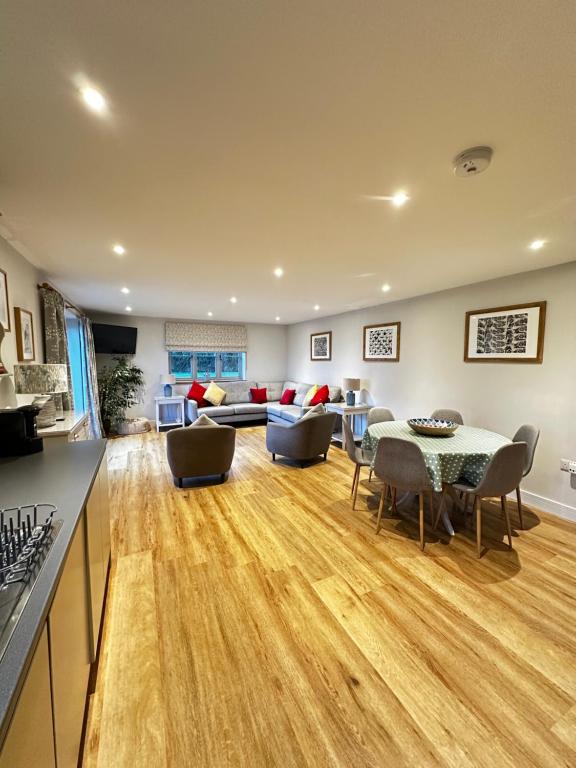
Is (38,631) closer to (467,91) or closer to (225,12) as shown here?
(225,12)

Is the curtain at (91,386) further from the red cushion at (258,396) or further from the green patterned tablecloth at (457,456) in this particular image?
the green patterned tablecloth at (457,456)

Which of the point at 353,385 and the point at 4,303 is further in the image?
the point at 353,385

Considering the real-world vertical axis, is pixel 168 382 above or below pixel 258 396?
above

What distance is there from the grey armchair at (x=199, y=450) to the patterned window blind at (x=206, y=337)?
3.65 m

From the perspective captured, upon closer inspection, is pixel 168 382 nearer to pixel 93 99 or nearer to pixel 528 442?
pixel 93 99

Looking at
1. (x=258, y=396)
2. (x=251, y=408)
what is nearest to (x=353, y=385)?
(x=251, y=408)

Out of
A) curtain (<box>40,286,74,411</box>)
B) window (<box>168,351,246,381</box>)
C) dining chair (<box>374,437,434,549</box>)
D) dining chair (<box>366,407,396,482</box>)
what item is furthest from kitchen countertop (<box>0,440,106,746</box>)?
window (<box>168,351,246,381</box>)

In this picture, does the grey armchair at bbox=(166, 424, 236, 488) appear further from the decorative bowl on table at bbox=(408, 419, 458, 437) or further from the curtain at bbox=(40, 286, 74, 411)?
the decorative bowl on table at bbox=(408, 419, 458, 437)

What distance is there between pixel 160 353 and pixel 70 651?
6.08 metres

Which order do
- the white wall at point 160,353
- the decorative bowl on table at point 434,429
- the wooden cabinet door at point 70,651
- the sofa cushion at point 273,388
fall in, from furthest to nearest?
the sofa cushion at point 273,388, the white wall at point 160,353, the decorative bowl on table at point 434,429, the wooden cabinet door at point 70,651

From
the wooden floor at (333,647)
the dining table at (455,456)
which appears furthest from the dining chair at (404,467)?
the wooden floor at (333,647)

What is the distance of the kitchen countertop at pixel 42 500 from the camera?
0.57 meters

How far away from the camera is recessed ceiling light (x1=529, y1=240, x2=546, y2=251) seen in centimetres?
228

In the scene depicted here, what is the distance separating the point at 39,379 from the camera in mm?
2385
